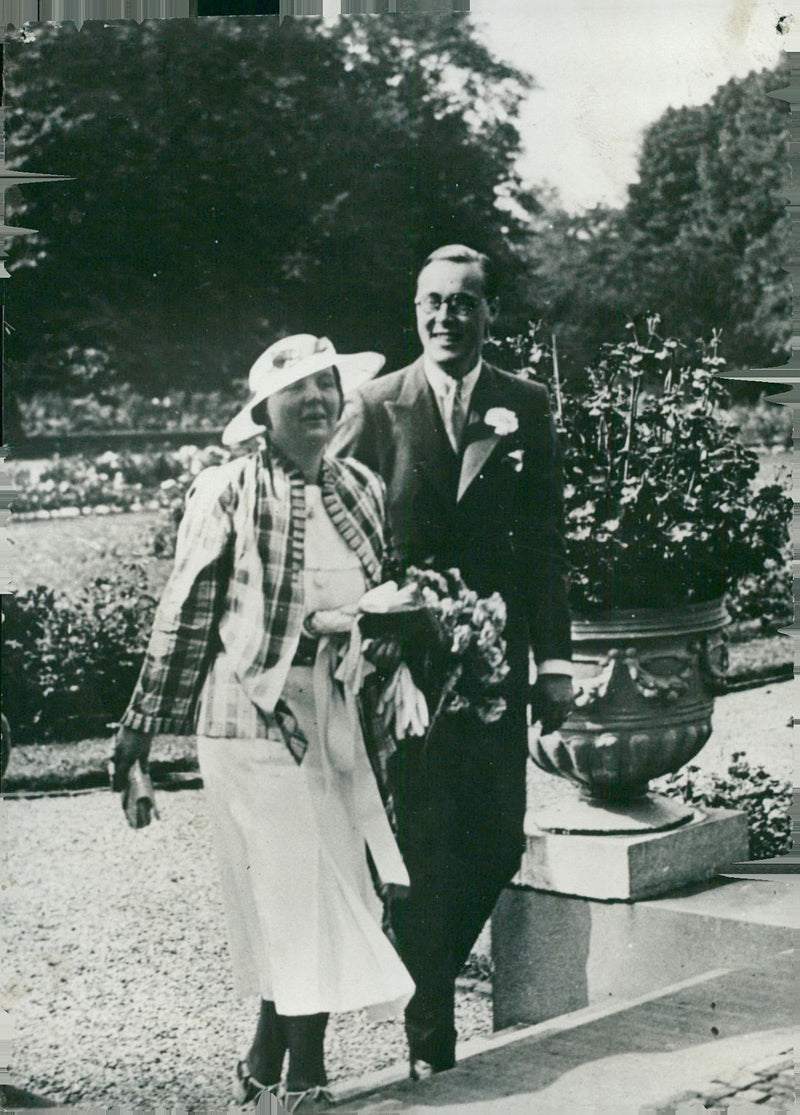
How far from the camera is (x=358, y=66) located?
15.8 feet

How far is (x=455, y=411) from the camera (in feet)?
15.9

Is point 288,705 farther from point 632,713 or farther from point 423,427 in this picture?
point 632,713

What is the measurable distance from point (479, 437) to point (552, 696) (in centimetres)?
88

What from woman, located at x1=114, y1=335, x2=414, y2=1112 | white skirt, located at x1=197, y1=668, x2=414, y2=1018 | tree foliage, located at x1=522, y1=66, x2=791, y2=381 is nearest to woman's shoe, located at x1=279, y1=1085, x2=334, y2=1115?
woman, located at x1=114, y1=335, x2=414, y2=1112

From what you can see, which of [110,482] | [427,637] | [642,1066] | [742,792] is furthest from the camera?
[742,792]

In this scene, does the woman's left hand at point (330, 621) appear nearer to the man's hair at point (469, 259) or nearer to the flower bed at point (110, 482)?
the flower bed at point (110, 482)

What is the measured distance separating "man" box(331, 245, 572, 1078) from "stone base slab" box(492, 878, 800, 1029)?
7.8 inches

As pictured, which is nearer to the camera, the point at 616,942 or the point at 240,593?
the point at 240,593

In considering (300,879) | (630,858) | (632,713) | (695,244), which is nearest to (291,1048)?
(300,879)

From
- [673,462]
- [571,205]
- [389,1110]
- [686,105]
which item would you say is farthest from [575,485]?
[389,1110]

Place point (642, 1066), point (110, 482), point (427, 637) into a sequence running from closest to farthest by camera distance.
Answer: point (642, 1066), point (427, 637), point (110, 482)

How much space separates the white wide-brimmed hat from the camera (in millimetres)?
4797

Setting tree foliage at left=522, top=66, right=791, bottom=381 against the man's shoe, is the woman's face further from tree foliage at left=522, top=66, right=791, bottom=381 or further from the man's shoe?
the man's shoe

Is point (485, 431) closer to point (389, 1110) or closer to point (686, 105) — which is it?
point (686, 105)
